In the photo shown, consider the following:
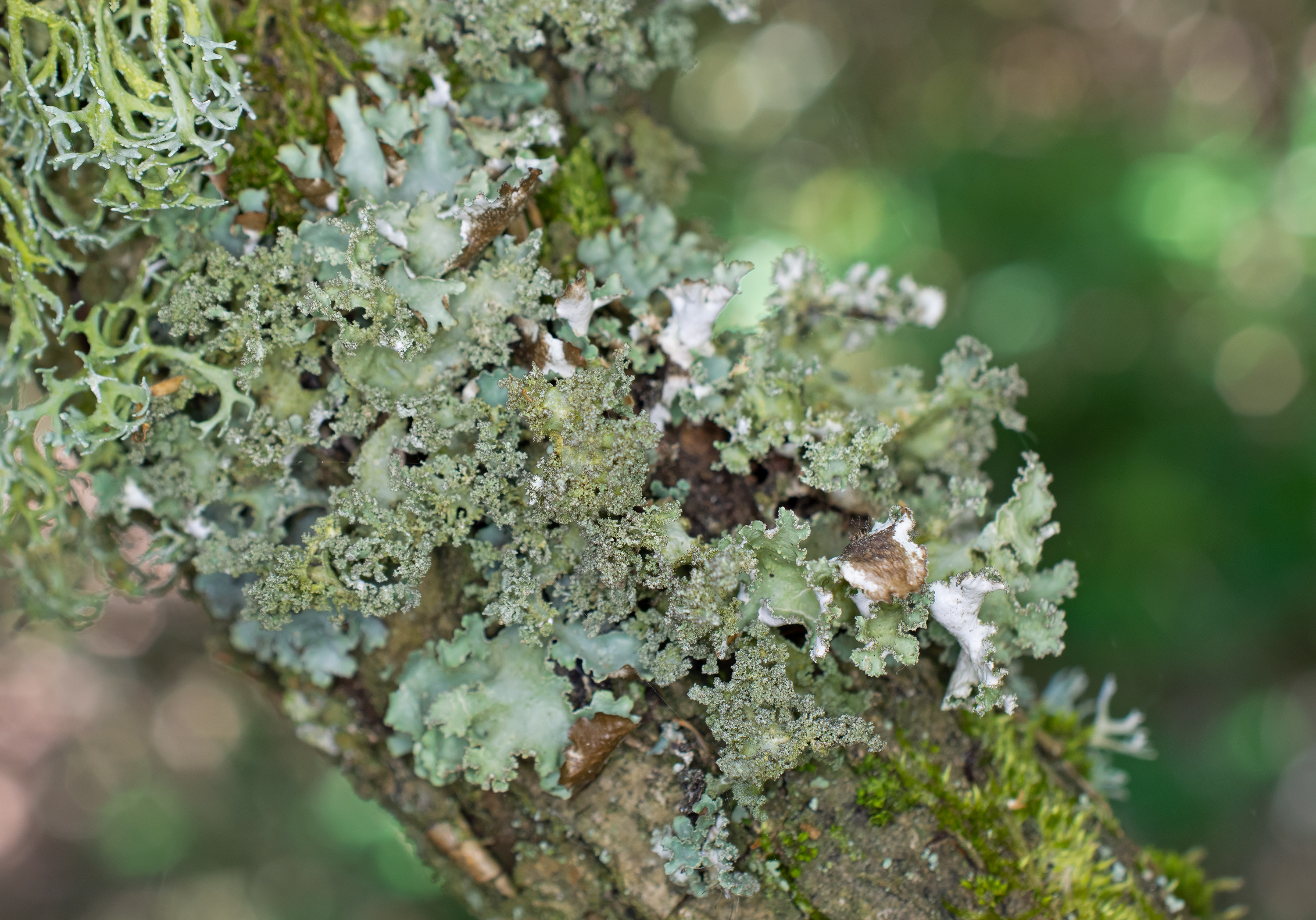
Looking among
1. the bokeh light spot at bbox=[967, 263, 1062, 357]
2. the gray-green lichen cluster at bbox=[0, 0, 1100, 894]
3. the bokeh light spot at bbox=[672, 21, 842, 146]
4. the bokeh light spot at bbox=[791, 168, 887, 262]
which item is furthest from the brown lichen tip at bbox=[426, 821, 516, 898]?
the bokeh light spot at bbox=[672, 21, 842, 146]

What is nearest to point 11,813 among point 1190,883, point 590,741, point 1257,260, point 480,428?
point 590,741

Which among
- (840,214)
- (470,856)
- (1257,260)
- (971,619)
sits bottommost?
(470,856)

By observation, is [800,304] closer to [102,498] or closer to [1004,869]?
[1004,869]

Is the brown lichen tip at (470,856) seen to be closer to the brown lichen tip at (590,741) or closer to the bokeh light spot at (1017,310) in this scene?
the brown lichen tip at (590,741)

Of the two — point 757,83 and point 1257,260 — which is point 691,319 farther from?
point 757,83

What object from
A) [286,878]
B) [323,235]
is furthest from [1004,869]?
[286,878]

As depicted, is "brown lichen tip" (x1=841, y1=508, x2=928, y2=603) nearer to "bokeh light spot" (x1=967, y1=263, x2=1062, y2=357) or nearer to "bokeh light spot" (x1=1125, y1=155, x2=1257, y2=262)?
"bokeh light spot" (x1=967, y1=263, x2=1062, y2=357)
